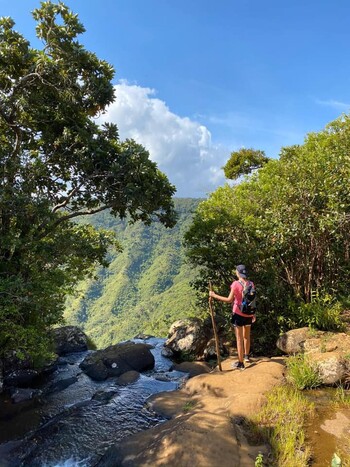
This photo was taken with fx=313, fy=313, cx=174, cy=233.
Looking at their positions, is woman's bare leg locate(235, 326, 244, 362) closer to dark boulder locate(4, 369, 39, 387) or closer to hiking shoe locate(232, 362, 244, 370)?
hiking shoe locate(232, 362, 244, 370)

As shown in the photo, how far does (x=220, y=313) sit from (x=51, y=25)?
13.8 metres

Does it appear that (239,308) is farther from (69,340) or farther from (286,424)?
(69,340)

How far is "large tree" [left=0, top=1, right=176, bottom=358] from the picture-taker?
1087 cm

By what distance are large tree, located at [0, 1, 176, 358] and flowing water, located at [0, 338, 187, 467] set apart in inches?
92.9

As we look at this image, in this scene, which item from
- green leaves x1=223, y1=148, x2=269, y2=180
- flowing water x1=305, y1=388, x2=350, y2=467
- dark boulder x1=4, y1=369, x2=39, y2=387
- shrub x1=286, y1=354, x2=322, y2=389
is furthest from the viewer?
green leaves x1=223, y1=148, x2=269, y2=180

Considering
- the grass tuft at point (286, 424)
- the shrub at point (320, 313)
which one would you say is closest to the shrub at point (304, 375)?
the grass tuft at point (286, 424)

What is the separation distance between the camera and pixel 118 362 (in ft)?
48.0

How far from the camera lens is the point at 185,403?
9.30 m

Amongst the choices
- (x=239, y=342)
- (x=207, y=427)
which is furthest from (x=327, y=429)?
(x=239, y=342)

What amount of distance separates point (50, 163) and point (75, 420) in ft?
33.3

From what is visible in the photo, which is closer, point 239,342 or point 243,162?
point 239,342

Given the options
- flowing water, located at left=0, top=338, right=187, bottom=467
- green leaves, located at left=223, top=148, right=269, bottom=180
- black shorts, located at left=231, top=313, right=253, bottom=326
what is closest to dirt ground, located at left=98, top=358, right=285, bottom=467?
flowing water, located at left=0, top=338, right=187, bottom=467

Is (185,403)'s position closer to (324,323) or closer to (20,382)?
(324,323)

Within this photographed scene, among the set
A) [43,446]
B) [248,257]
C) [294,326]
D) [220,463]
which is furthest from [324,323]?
[43,446]
